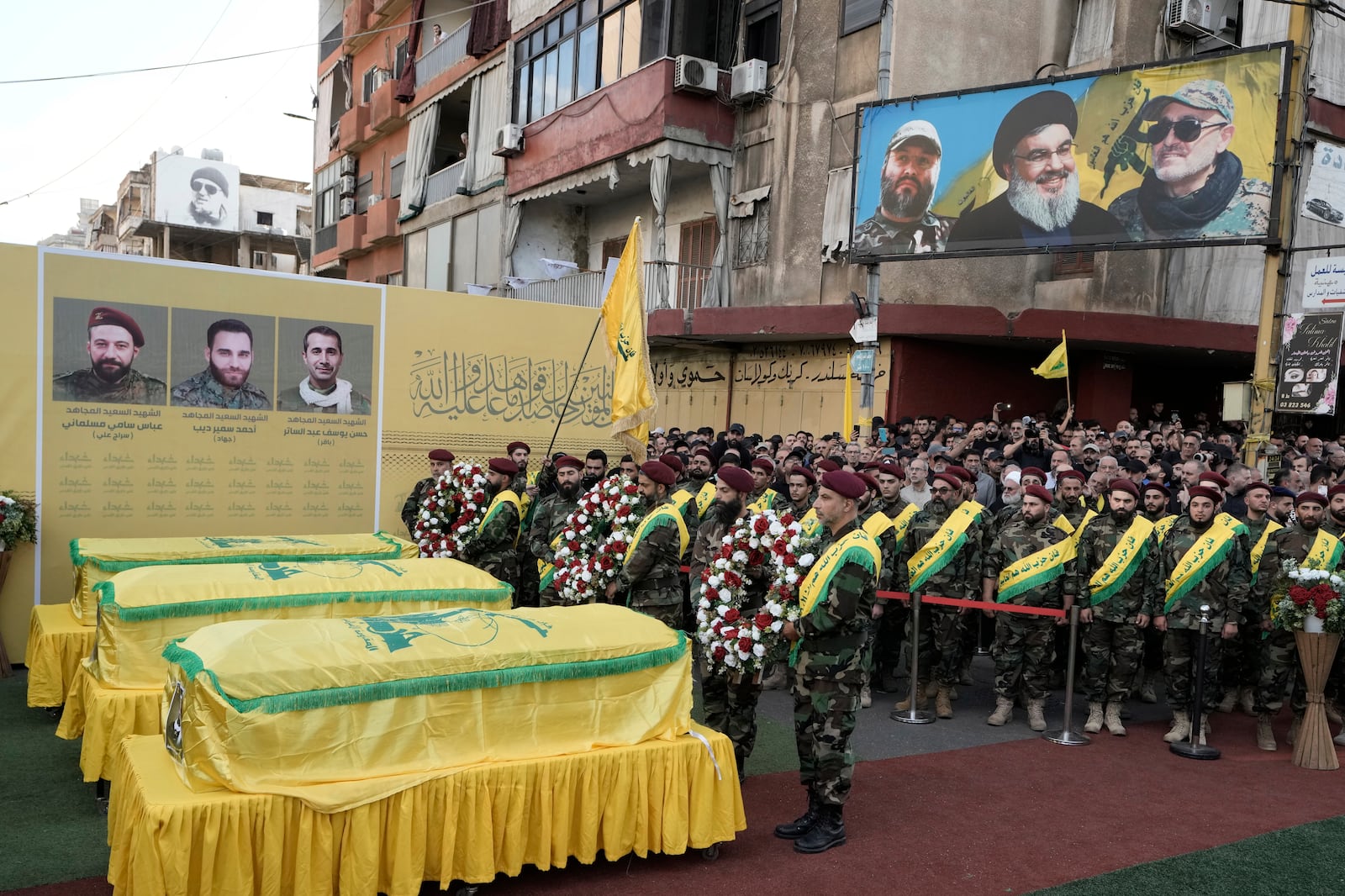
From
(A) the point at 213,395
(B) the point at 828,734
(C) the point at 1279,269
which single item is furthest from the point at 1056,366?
(A) the point at 213,395

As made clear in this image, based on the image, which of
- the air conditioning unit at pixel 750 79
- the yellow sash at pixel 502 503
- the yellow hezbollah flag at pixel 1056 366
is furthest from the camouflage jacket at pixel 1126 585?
the air conditioning unit at pixel 750 79

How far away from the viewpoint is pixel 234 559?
8.16 m

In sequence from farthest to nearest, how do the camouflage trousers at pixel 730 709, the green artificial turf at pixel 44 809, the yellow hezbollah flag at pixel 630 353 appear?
the yellow hezbollah flag at pixel 630 353
the camouflage trousers at pixel 730 709
the green artificial turf at pixel 44 809

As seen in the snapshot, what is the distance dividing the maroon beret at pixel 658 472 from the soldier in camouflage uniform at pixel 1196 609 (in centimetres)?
409

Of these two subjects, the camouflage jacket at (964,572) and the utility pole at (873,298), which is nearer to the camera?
the camouflage jacket at (964,572)

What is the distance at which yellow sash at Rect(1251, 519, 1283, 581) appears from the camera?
27.7 ft

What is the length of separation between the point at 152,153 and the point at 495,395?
58.0 metres

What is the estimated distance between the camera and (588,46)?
73.9 ft

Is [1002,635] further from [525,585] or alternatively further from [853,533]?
[525,585]

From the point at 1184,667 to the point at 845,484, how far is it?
4.28 meters

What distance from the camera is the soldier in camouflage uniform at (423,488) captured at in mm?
10797

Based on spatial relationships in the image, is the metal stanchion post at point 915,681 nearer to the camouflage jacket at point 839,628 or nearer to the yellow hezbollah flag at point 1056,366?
the camouflage jacket at point 839,628

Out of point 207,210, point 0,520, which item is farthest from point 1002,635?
point 207,210

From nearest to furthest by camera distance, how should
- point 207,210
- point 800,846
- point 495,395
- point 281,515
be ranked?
point 800,846 < point 281,515 < point 495,395 < point 207,210
